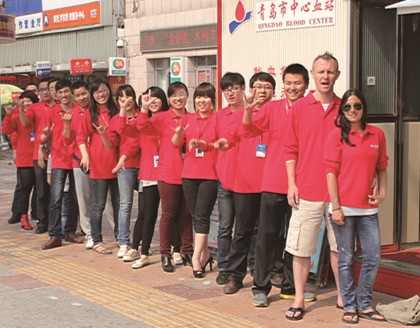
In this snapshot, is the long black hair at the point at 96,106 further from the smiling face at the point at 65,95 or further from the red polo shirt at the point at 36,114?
the red polo shirt at the point at 36,114

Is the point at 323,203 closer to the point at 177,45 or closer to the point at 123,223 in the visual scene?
the point at 123,223

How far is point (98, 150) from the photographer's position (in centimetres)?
851

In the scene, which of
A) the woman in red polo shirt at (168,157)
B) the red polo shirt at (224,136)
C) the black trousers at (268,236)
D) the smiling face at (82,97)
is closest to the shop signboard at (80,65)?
the smiling face at (82,97)

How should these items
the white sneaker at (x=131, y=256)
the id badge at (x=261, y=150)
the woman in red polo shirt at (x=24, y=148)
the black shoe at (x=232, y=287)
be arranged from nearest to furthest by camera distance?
1. the id badge at (x=261, y=150)
2. the black shoe at (x=232, y=287)
3. the white sneaker at (x=131, y=256)
4. the woman in red polo shirt at (x=24, y=148)

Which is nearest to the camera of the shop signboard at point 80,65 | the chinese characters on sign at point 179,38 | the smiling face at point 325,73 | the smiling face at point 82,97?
the smiling face at point 325,73

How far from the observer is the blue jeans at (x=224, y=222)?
278 inches

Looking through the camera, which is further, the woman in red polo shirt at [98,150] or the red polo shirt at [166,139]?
the woman in red polo shirt at [98,150]

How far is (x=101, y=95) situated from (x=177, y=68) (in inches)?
632

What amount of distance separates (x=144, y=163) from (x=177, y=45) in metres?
17.1

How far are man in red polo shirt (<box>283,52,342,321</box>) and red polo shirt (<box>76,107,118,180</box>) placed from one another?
9.86 ft

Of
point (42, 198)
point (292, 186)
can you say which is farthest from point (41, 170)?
point (292, 186)

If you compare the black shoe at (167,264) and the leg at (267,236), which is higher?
the leg at (267,236)

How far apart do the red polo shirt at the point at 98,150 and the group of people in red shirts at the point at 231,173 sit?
1 cm

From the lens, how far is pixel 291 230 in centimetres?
600
